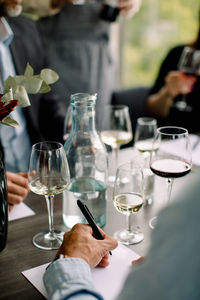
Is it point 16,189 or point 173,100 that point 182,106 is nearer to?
point 173,100

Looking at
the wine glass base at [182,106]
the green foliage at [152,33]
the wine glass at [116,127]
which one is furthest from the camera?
the green foliage at [152,33]

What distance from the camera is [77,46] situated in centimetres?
301

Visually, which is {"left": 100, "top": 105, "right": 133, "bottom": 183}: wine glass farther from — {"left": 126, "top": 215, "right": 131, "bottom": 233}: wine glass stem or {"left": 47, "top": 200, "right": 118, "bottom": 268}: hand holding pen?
{"left": 47, "top": 200, "right": 118, "bottom": 268}: hand holding pen

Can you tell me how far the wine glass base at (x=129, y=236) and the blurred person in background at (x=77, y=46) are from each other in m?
1.89

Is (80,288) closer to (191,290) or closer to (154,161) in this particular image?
(191,290)

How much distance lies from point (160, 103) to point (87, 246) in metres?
1.71

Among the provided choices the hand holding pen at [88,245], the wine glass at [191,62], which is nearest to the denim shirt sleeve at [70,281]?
the hand holding pen at [88,245]

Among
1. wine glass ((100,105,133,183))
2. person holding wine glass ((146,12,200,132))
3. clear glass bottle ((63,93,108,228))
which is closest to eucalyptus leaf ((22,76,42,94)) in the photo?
clear glass bottle ((63,93,108,228))

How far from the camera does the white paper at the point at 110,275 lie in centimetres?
86

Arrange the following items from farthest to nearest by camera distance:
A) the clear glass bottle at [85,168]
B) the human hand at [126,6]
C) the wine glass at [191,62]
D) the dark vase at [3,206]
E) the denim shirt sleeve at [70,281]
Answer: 1. the human hand at [126,6]
2. the wine glass at [191,62]
3. the clear glass bottle at [85,168]
4. the dark vase at [3,206]
5. the denim shirt sleeve at [70,281]

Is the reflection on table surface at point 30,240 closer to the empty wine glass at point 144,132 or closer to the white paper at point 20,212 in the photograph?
the white paper at point 20,212

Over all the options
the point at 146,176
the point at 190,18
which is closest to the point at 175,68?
the point at 190,18

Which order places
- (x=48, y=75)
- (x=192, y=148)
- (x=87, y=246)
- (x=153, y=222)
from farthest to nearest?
(x=192, y=148)
(x=153, y=222)
(x=48, y=75)
(x=87, y=246)

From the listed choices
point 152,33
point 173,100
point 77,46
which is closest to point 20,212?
point 173,100
